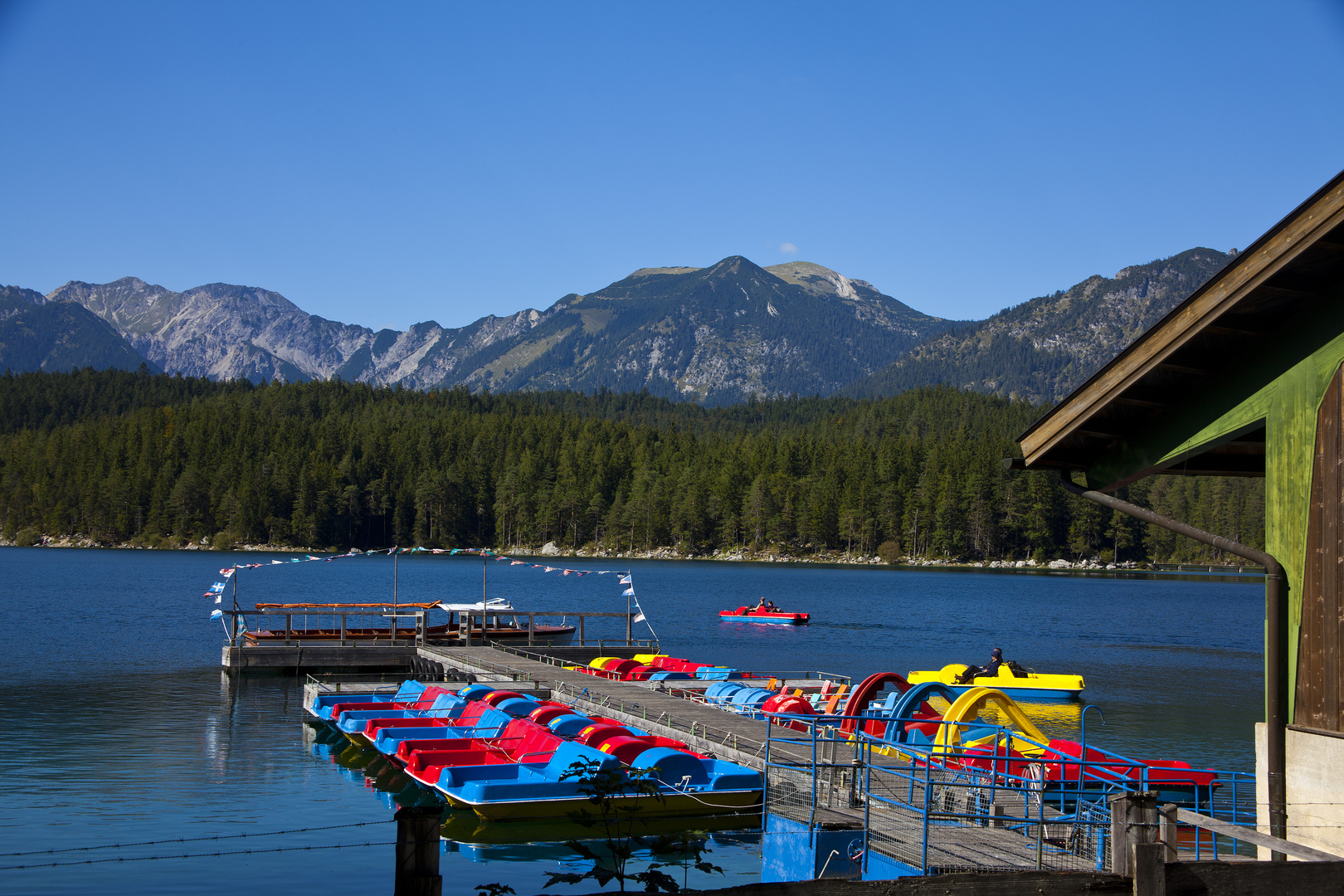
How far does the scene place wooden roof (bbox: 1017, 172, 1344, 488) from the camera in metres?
7.75

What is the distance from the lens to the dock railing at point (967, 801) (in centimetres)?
1125

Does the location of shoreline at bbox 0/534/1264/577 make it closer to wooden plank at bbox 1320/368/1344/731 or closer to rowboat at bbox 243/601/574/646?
rowboat at bbox 243/601/574/646

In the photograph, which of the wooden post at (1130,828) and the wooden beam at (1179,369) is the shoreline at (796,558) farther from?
the wooden post at (1130,828)

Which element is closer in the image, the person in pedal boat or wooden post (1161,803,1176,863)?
wooden post (1161,803,1176,863)

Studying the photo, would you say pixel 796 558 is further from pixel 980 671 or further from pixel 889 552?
pixel 980 671

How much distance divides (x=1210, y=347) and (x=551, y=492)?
164863 mm

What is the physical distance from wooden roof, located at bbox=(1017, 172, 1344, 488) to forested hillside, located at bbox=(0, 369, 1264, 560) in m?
136

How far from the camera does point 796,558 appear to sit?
154625 mm

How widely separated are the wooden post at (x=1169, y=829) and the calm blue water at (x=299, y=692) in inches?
346

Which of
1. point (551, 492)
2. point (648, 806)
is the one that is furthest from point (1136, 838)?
point (551, 492)

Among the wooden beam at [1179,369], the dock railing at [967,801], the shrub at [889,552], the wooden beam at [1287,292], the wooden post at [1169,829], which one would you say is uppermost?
the wooden beam at [1287,292]

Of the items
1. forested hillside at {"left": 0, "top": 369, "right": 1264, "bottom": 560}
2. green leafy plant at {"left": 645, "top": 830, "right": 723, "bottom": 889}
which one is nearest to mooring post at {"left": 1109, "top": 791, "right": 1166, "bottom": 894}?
green leafy plant at {"left": 645, "top": 830, "right": 723, "bottom": 889}

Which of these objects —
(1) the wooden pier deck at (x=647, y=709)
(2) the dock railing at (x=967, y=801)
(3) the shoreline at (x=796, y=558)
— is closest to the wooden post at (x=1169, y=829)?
(2) the dock railing at (x=967, y=801)

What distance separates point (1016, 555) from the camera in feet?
484
